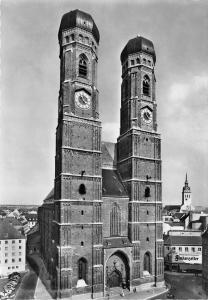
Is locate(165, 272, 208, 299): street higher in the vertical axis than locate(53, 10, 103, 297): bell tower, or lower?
lower

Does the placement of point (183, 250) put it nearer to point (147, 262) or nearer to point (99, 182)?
→ point (147, 262)

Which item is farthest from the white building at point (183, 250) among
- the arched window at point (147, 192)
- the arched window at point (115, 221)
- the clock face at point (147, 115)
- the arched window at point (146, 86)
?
the arched window at point (146, 86)

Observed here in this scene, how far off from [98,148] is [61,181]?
6861mm

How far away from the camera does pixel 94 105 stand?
36.8m

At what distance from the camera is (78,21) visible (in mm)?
36188

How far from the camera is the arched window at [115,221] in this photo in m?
36.2

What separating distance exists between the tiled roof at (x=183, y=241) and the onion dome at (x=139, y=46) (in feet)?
120

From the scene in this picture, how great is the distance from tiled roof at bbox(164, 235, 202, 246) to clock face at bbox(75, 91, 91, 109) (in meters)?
35.5

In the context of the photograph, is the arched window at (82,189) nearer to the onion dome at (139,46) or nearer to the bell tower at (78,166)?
the bell tower at (78,166)

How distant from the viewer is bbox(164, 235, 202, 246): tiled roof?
55.4m

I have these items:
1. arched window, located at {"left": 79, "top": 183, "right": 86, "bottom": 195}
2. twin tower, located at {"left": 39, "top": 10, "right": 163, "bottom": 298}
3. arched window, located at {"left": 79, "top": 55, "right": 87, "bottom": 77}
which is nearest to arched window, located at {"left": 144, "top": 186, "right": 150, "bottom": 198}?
Result: twin tower, located at {"left": 39, "top": 10, "right": 163, "bottom": 298}

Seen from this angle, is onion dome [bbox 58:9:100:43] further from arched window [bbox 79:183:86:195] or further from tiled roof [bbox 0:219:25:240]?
tiled roof [bbox 0:219:25:240]

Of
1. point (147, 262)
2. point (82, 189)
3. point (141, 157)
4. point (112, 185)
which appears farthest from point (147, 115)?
point (147, 262)

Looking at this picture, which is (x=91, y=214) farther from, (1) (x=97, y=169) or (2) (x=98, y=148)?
(2) (x=98, y=148)
